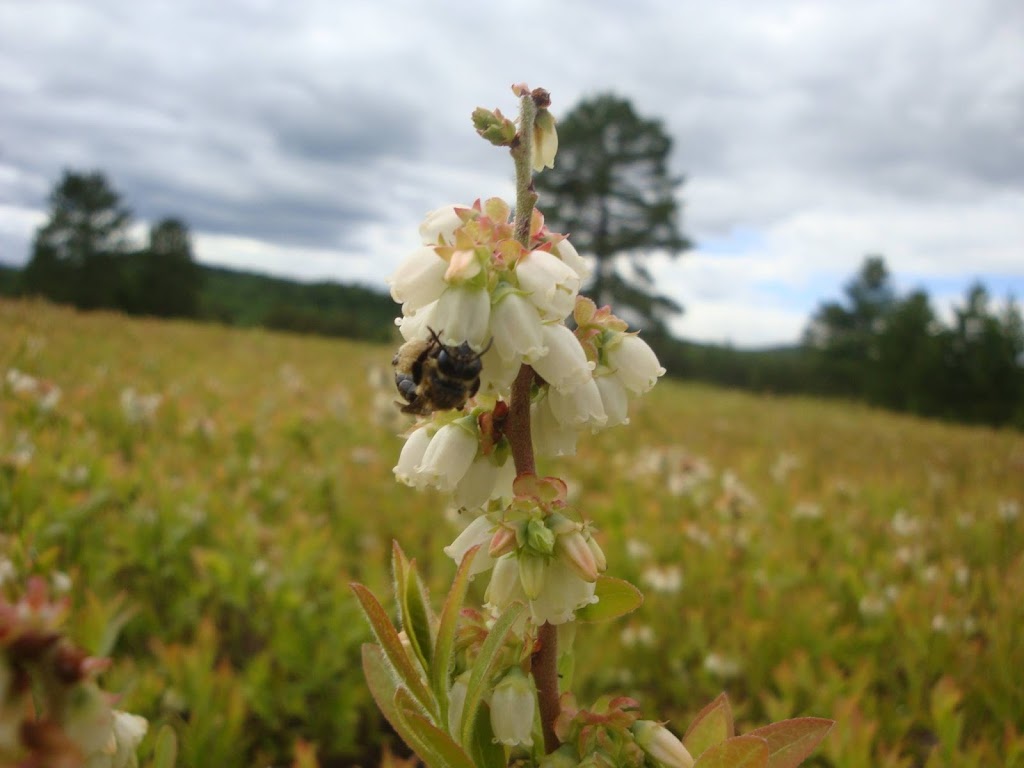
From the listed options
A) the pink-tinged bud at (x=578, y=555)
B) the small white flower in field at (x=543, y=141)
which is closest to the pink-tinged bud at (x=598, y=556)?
the pink-tinged bud at (x=578, y=555)

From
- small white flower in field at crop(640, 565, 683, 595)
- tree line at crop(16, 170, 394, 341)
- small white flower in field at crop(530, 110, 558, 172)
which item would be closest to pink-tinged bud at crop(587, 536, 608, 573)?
small white flower in field at crop(530, 110, 558, 172)

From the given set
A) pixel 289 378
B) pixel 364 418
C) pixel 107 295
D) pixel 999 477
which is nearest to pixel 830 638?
pixel 364 418

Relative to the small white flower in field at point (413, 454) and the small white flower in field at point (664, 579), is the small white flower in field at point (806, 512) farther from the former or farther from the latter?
the small white flower in field at point (413, 454)

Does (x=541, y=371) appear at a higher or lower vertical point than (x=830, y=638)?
higher

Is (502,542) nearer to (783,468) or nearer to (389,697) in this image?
(389,697)

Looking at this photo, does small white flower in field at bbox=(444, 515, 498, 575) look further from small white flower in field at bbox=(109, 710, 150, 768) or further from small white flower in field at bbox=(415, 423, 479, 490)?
small white flower in field at bbox=(109, 710, 150, 768)

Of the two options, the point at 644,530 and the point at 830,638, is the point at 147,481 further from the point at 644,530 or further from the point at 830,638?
the point at 830,638
